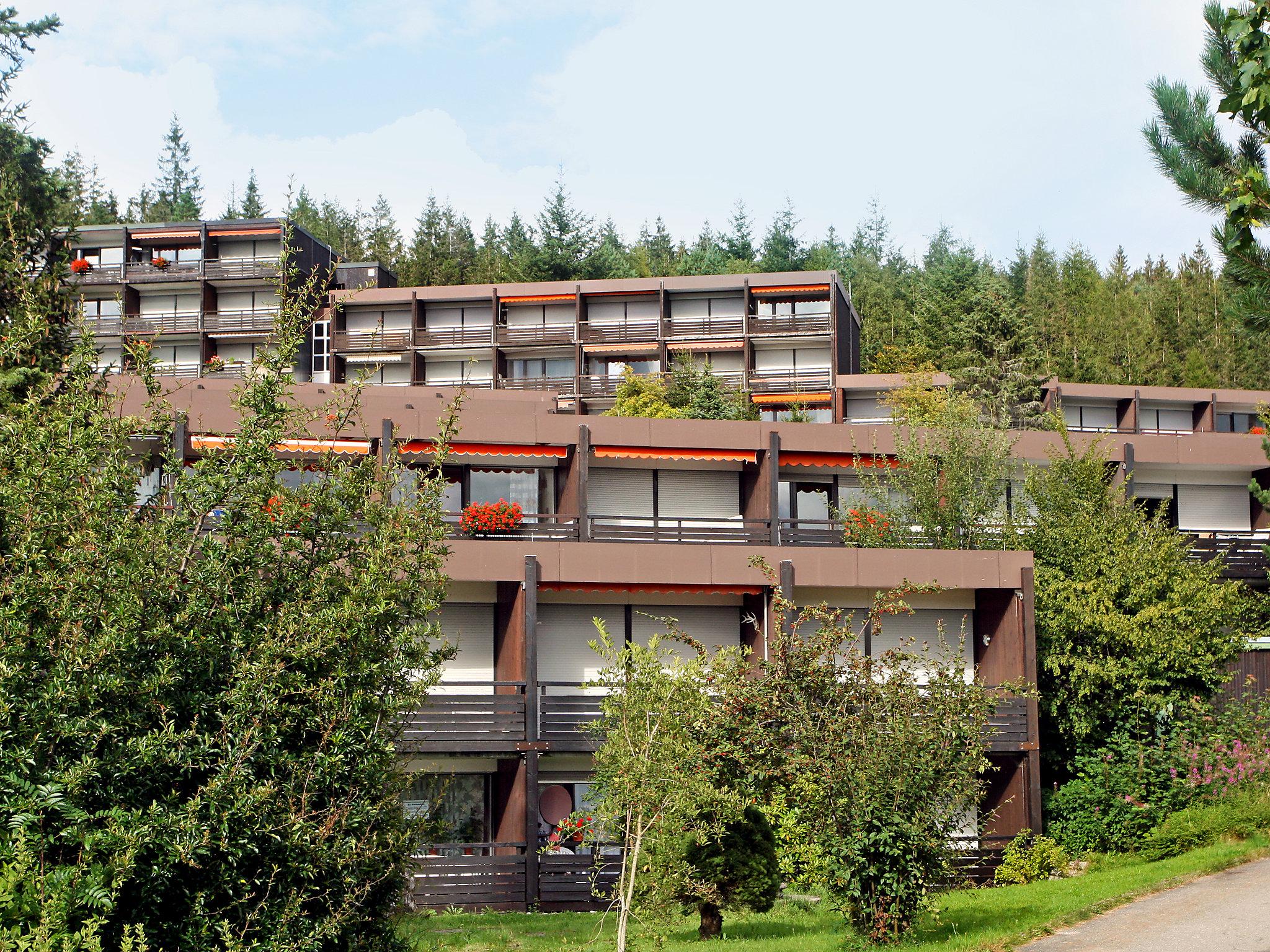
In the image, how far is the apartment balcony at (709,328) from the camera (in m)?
57.4

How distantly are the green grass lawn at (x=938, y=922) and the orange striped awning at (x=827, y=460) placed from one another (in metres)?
11.6

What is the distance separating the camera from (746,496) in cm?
3050

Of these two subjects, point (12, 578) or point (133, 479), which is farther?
point (133, 479)

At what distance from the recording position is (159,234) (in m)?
61.9

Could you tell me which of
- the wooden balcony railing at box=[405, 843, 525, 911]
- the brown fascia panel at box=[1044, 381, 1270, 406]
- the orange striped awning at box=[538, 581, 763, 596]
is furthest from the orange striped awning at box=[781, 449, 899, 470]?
the brown fascia panel at box=[1044, 381, 1270, 406]

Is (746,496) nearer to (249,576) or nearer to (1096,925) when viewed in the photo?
(1096,925)

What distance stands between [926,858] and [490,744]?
1059 centimetres

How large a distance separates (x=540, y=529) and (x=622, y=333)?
99.7 ft

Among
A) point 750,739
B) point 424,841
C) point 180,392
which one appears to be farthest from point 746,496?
point 424,841

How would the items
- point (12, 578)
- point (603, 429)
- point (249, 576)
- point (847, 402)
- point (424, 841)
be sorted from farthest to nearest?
point (847, 402)
point (603, 429)
point (424, 841)
point (249, 576)
point (12, 578)

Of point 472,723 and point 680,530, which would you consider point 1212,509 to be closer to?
point 680,530

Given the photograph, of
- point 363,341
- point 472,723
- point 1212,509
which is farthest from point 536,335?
point 472,723

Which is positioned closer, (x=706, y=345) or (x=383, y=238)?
(x=706, y=345)

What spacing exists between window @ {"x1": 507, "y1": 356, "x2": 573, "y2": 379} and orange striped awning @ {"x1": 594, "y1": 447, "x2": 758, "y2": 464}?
2979 centimetres
